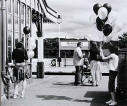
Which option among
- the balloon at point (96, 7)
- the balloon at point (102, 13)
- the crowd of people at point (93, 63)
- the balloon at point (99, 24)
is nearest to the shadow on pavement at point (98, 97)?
the crowd of people at point (93, 63)

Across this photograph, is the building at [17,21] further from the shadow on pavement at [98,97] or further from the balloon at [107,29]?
the balloon at [107,29]

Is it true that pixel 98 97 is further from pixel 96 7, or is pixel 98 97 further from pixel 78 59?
pixel 78 59

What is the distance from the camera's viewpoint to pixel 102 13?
11.7 meters

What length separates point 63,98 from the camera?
1221 centimetres

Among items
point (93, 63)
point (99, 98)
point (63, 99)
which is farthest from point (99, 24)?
point (93, 63)

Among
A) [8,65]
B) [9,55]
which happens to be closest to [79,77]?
[9,55]

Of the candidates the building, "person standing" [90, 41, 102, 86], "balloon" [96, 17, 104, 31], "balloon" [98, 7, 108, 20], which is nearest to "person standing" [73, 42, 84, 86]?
"person standing" [90, 41, 102, 86]

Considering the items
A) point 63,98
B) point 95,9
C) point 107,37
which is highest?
point 95,9

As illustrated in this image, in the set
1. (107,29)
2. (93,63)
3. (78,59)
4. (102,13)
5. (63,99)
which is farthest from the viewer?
(78,59)

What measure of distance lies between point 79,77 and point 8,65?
4390 millimetres

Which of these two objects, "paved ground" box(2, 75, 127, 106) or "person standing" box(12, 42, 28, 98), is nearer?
"paved ground" box(2, 75, 127, 106)

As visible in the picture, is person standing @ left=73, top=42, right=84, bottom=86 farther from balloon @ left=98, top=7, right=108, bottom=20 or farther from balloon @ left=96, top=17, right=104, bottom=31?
balloon @ left=98, top=7, right=108, bottom=20

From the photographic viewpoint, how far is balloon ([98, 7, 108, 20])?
1160 centimetres

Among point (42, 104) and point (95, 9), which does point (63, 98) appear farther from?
point (95, 9)
